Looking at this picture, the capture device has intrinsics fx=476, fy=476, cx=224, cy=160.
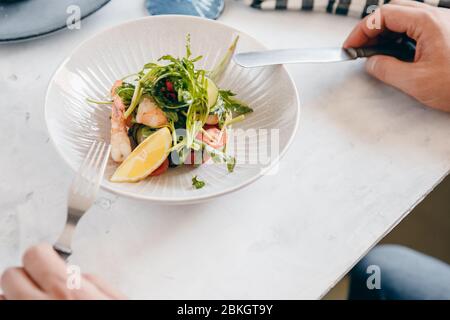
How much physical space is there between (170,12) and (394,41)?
44 cm

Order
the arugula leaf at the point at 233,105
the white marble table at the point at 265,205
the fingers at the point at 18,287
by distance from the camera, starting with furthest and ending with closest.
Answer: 1. the arugula leaf at the point at 233,105
2. the white marble table at the point at 265,205
3. the fingers at the point at 18,287

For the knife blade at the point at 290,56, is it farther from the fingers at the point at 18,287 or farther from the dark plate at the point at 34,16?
the fingers at the point at 18,287

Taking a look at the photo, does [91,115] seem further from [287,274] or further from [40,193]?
[287,274]

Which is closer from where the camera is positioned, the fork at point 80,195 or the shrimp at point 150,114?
the fork at point 80,195

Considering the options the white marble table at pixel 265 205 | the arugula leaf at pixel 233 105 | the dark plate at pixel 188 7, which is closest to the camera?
the white marble table at pixel 265 205

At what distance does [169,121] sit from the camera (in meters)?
0.71

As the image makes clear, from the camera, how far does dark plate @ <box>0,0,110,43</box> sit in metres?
0.87

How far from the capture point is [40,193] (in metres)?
0.71

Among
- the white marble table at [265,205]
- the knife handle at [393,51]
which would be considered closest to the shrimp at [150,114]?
the white marble table at [265,205]

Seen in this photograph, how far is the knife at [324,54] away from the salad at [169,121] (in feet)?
0.30

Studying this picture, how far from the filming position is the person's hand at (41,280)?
0.54m

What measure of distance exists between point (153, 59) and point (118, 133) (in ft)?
0.69

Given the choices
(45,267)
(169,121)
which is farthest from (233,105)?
(45,267)

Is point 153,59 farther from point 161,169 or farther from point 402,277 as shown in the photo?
point 402,277
